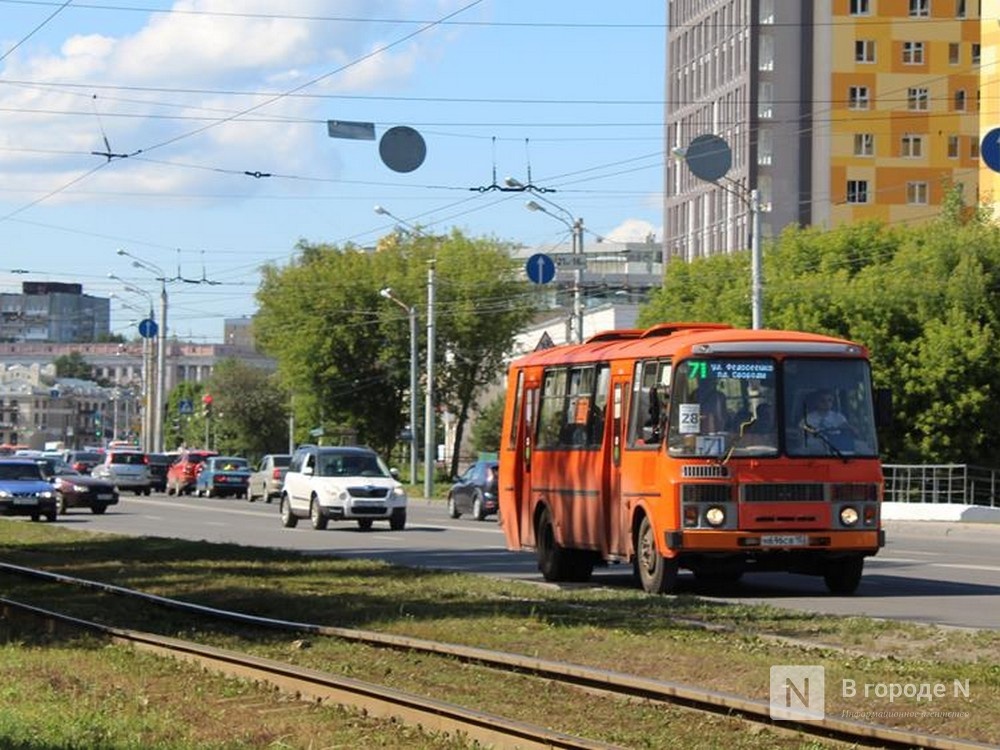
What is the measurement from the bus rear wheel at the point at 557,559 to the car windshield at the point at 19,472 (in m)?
25.7

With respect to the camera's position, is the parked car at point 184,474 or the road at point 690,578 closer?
the road at point 690,578

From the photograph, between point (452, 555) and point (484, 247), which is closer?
point (452, 555)

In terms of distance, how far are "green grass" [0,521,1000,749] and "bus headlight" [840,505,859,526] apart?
71.4 inches

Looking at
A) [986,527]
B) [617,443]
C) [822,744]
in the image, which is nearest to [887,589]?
[617,443]

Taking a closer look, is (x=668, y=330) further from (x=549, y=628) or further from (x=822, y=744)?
(x=822, y=744)

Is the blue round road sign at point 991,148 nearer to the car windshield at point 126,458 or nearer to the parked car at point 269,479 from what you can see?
the parked car at point 269,479

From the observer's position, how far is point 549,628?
56.9ft

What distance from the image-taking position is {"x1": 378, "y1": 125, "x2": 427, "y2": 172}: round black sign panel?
1459 inches

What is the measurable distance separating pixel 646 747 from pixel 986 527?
34.6 meters

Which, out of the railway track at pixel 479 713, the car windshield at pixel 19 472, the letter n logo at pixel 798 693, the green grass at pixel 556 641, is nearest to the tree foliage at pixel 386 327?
the car windshield at pixel 19 472

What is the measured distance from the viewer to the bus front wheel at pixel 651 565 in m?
21.3

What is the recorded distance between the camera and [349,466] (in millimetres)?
40750

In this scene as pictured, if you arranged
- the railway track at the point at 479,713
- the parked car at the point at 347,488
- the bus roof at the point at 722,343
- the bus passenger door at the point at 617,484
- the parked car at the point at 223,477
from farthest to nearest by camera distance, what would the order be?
the parked car at the point at 223,477 < the parked car at the point at 347,488 < the bus passenger door at the point at 617,484 < the bus roof at the point at 722,343 < the railway track at the point at 479,713

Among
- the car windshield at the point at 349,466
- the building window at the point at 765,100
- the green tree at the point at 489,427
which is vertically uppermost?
the building window at the point at 765,100
